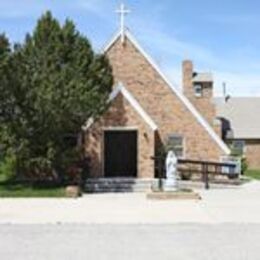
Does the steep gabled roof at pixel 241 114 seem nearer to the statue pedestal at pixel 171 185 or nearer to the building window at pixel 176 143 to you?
the building window at pixel 176 143

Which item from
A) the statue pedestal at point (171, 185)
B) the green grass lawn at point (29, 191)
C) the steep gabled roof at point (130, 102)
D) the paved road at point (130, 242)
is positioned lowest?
the paved road at point (130, 242)

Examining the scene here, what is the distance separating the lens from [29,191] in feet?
91.7

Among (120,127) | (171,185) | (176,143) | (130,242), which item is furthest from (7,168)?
(130,242)

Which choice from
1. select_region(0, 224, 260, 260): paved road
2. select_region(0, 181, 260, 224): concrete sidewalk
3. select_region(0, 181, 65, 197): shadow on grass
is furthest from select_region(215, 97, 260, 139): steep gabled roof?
select_region(0, 224, 260, 260): paved road

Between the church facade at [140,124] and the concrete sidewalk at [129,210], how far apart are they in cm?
604

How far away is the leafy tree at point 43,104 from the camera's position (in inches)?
1148

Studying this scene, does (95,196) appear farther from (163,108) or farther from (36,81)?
(163,108)

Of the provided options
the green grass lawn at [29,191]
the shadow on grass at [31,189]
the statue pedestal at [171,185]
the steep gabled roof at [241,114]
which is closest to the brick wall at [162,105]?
the shadow on grass at [31,189]

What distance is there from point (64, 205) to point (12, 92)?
23.4ft

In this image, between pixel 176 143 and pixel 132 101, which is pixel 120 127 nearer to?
pixel 132 101

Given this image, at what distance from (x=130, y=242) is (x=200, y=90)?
36.4 meters

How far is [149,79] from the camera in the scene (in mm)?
36969

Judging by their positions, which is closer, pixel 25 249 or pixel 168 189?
pixel 25 249

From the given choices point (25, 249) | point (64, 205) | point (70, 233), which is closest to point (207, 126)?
point (64, 205)
